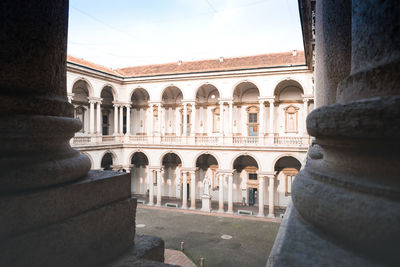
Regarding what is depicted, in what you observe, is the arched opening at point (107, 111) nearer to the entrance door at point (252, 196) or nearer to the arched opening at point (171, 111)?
the arched opening at point (171, 111)

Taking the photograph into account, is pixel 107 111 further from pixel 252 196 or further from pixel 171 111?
pixel 252 196

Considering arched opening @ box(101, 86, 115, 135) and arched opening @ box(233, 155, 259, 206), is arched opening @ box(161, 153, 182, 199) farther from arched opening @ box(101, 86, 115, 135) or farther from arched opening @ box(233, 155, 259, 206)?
arched opening @ box(101, 86, 115, 135)

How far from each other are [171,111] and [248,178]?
31.7 feet

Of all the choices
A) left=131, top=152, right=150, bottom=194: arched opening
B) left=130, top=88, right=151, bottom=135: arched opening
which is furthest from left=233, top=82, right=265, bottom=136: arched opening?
left=131, top=152, right=150, bottom=194: arched opening

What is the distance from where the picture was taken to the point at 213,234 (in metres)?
15.6

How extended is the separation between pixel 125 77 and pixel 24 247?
23.7m

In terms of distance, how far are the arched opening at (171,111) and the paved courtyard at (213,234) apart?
28.1ft

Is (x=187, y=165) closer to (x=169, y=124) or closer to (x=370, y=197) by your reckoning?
(x=169, y=124)

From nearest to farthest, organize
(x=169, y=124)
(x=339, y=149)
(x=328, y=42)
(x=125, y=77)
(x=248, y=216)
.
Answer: (x=339, y=149)
(x=328, y=42)
(x=248, y=216)
(x=125, y=77)
(x=169, y=124)

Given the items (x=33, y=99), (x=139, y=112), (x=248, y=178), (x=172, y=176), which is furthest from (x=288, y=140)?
(x=33, y=99)

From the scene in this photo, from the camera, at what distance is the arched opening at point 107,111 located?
86.7 feet

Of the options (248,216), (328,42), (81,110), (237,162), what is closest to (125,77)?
(81,110)

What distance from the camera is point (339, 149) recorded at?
135 centimetres

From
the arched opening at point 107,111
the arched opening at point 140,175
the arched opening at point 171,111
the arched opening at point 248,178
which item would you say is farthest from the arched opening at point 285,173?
the arched opening at point 107,111
